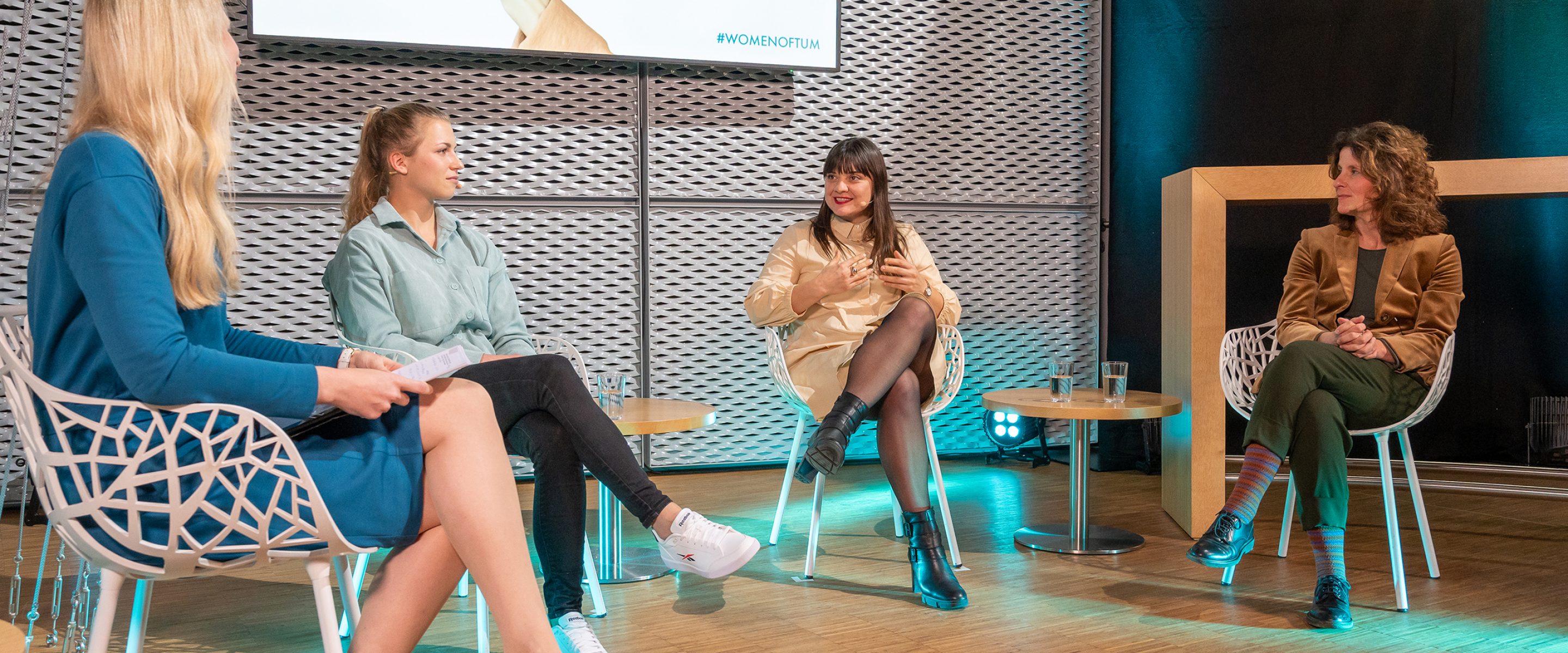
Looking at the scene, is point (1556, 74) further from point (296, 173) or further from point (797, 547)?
point (296, 173)

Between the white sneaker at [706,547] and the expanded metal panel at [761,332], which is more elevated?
the expanded metal panel at [761,332]

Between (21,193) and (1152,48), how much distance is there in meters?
4.36

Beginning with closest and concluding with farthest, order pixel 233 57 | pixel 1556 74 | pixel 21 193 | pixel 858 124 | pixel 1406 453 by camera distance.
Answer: pixel 233 57 → pixel 1406 453 → pixel 21 193 → pixel 1556 74 → pixel 858 124

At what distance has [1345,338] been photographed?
9.20 ft

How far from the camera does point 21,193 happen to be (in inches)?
149

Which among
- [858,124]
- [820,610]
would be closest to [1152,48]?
[858,124]

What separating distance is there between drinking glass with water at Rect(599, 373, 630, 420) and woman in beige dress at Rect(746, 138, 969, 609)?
480 mm

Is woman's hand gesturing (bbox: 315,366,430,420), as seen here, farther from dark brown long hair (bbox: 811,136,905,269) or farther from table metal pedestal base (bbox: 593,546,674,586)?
dark brown long hair (bbox: 811,136,905,269)

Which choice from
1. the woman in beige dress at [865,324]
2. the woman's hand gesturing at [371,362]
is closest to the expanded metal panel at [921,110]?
the woman in beige dress at [865,324]

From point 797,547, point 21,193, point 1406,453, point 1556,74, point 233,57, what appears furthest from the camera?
point 1556,74

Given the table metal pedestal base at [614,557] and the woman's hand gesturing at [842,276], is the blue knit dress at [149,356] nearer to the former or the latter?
the table metal pedestal base at [614,557]

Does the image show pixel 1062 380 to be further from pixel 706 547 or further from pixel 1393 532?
pixel 706 547

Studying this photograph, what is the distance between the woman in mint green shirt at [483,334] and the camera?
2096 millimetres

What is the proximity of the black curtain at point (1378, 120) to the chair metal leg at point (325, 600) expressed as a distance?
3909 millimetres
